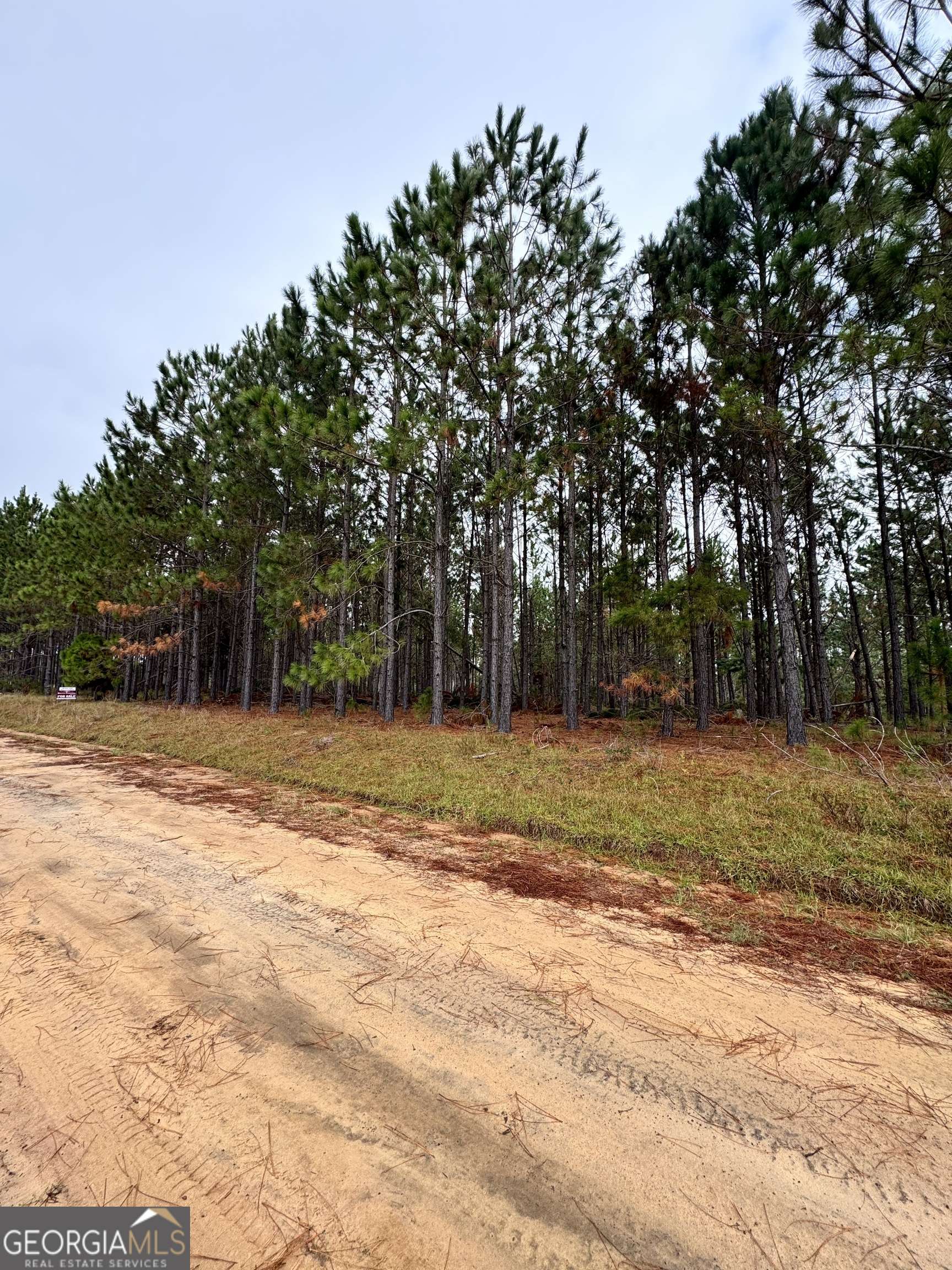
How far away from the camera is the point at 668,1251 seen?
50.1 inches

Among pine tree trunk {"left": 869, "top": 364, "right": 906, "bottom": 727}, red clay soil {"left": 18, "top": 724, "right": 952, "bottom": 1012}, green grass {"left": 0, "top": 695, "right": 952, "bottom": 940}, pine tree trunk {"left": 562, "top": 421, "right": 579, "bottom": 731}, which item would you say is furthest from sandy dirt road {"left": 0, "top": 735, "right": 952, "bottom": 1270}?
pine tree trunk {"left": 869, "top": 364, "right": 906, "bottom": 727}

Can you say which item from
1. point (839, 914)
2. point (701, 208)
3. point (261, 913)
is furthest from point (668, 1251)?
point (701, 208)

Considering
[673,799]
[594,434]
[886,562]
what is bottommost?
[673,799]

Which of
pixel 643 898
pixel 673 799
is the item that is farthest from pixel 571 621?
pixel 643 898

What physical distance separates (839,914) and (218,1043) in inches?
151

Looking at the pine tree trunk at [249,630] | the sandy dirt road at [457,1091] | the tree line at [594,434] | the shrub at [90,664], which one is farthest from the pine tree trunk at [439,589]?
the shrub at [90,664]

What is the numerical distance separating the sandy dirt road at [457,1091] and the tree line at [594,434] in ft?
21.6

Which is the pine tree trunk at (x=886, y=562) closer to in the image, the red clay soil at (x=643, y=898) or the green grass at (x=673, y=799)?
the green grass at (x=673, y=799)

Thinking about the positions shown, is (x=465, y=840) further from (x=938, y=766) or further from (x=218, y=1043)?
(x=938, y=766)

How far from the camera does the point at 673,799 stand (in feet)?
18.3

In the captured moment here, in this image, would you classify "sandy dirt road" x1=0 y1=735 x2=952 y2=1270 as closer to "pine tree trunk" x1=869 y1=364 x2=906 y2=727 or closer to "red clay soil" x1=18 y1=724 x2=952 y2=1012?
"red clay soil" x1=18 y1=724 x2=952 y2=1012

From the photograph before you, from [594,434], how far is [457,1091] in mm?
12847

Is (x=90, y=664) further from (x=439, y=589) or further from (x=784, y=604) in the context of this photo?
(x=784, y=604)

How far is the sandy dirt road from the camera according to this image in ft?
4.36
